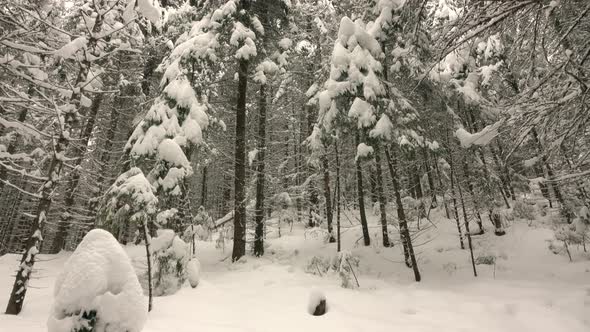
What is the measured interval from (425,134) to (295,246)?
746cm

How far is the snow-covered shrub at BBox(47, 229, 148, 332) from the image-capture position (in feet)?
9.39

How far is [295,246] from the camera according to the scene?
1463 cm

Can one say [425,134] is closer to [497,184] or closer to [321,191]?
[497,184]

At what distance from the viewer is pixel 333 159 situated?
595 inches

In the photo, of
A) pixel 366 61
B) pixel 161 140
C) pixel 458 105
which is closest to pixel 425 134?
pixel 458 105

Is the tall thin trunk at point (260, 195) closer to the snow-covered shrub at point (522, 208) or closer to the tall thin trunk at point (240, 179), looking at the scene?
the tall thin trunk at point (240, 179)

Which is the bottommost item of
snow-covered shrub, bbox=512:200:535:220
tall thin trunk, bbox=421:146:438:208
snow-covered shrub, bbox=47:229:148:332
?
snow-covered shrub, bbox=47:229:148:332

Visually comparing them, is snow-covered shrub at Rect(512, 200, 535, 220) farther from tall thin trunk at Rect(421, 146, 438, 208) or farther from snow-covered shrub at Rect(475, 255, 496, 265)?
tall thin trunk at Rect(421, 146, 438, 208)

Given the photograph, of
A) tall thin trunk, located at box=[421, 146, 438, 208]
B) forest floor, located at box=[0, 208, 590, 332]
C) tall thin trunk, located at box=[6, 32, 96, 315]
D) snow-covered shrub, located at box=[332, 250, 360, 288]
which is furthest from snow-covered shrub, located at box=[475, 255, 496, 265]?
tall thin trunk, located at box=[6, 32, 96, 315]

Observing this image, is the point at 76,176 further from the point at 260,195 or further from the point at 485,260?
the point at 485,260

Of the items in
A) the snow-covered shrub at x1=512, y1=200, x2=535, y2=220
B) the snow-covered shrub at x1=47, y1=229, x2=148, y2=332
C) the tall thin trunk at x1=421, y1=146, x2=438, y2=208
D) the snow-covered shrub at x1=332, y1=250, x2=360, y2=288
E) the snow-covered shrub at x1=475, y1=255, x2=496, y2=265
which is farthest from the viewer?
the tall thin trunk at x1=421, y1=146, x2=438, y2=208

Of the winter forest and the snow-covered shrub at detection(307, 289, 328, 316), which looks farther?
the snow-covered shrub at detection(307, 289, 328, 316)

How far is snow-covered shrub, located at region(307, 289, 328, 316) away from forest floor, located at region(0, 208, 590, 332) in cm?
13

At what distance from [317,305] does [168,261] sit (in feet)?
14.8
